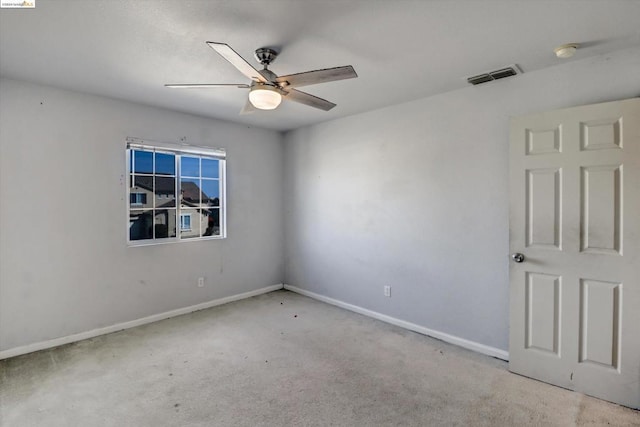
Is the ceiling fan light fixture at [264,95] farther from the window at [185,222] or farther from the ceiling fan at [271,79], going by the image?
the window at [185,222]

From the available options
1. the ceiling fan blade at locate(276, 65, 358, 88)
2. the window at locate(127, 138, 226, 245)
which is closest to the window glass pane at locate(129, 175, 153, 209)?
the window at locate(127, 138, 226, 245)

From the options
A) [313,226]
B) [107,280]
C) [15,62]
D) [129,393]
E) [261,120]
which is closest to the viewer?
[129,393]

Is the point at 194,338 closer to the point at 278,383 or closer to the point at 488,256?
the point at 278,383

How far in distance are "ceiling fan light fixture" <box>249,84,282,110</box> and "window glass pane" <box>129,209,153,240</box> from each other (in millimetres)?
2245

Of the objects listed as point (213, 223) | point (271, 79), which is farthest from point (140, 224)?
point (271, 79)

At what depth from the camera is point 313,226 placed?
4.48 metres

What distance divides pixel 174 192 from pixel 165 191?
11cm

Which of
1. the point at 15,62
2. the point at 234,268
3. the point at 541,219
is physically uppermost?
the point at 15,62

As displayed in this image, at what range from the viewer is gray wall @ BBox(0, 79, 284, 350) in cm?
276

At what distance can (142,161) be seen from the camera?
3525 millimetres

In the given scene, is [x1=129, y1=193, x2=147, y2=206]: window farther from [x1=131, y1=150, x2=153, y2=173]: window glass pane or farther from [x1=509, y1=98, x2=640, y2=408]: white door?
[x1=509, y1=98, x2=640, y2=408]: white door

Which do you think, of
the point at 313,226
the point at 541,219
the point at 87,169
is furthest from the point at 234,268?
the point at 541,219

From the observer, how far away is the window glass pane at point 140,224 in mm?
3477

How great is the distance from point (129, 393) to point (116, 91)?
107 inches
